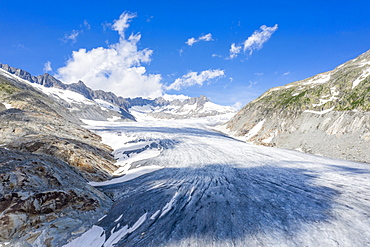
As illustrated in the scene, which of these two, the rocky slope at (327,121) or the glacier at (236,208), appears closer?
the glacier at (236,208)

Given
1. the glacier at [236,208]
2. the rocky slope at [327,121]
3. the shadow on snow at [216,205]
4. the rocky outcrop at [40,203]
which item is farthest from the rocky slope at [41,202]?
the rocky slope at [327,121]

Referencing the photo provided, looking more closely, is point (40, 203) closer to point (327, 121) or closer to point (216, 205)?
point (216, 205)

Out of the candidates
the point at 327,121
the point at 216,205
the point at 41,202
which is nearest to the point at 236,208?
the point at 216,205

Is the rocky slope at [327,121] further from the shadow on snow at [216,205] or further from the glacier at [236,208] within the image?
the shadow on snow at [216,205]

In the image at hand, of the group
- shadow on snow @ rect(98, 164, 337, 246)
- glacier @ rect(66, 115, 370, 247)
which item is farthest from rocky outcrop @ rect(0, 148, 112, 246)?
shadow on snow @ rect(98, 164, 337, 246)

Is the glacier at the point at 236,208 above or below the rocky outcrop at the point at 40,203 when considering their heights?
below

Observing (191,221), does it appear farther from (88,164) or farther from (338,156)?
(338,156)

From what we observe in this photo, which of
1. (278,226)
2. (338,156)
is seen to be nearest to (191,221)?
(278,226)

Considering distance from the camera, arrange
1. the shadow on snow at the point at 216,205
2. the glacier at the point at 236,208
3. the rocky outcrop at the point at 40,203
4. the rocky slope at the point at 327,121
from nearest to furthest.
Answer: the rocky outcrop at the point at 40,203
the glacier at the point at 236,208
the shadow on snow at the point at 216,205
the rocky slope at the point at 327,121

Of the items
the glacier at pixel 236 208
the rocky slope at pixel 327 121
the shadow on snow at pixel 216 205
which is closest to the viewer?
the glacier at pixel 236 208
